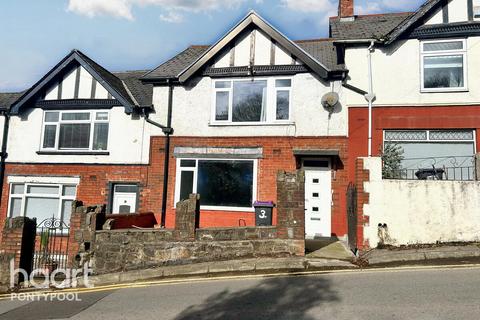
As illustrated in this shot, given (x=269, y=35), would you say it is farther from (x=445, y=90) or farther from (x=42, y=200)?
(x=42, y=200)

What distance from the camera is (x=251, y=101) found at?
13.6m

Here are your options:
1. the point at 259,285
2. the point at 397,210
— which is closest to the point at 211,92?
the point at 397,210

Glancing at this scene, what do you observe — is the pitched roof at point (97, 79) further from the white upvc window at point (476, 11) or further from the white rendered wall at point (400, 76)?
the white upvc window at point (476, 11)

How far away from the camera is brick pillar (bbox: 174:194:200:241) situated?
885cm

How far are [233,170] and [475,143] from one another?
7.68 m

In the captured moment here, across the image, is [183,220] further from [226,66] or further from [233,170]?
[226,66]

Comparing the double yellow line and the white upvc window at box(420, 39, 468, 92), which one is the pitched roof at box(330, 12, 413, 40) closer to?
the white upvc window at box(420, 39, 468, 92)

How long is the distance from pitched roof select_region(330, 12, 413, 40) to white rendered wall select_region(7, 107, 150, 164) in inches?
317

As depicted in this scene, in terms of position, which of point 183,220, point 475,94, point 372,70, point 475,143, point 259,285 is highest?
point 372,70

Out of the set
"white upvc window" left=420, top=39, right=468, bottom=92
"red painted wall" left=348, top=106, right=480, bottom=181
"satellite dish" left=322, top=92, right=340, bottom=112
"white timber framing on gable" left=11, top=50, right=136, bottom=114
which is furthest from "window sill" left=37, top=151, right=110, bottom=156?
"white upvc window" left=420, top=39, right=468, bottom=92

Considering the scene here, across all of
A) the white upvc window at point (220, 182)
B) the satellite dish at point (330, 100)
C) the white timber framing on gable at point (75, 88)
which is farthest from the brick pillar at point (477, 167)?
the white timber framing on gable at point (75, 88)

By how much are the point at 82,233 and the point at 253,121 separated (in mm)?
6639

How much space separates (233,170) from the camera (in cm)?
1335

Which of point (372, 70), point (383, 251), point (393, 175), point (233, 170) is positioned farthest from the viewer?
point (233, 170)
